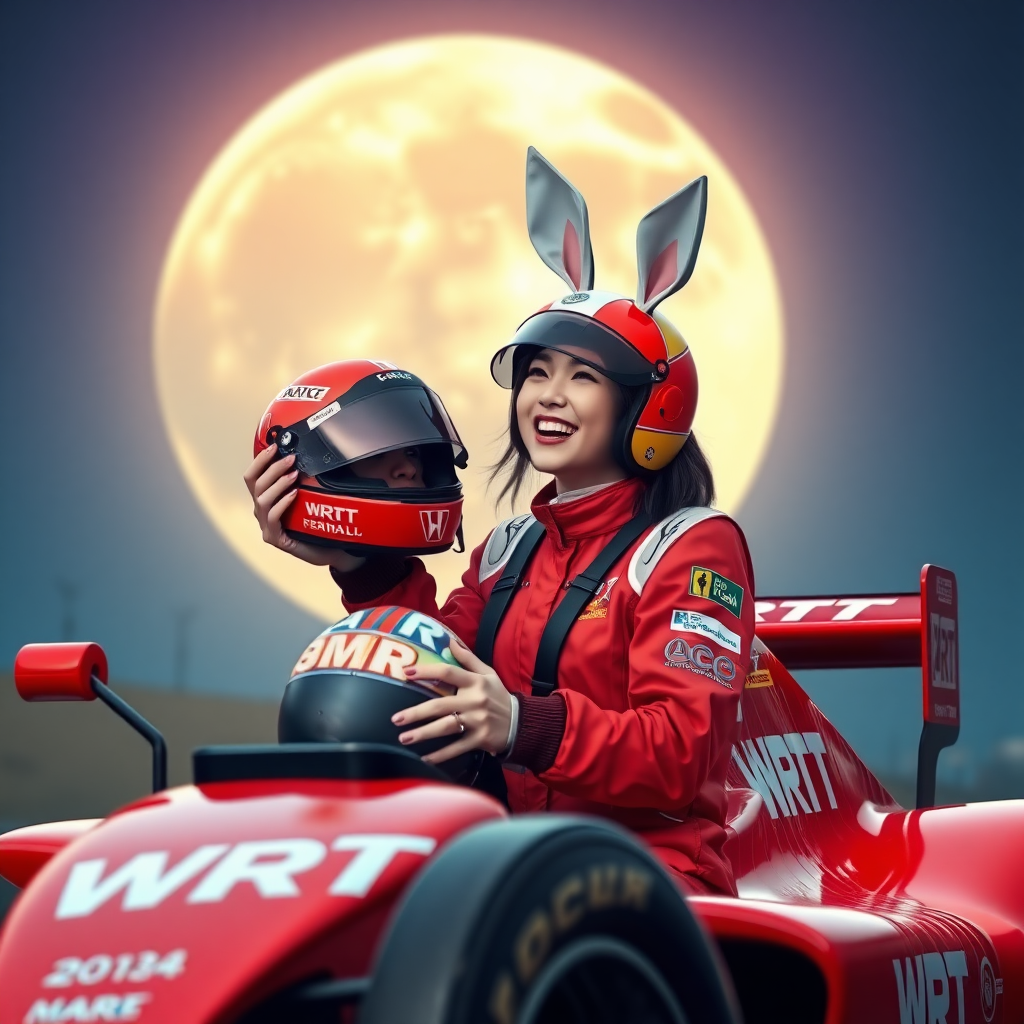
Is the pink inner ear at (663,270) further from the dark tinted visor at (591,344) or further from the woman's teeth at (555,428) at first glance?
the woman's teeth at (555,428)

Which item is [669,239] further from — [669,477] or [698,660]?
[698,660]

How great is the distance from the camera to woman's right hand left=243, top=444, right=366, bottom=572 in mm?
2490

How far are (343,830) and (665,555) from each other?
953 mm

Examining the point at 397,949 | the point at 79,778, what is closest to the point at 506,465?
the point at 397,949

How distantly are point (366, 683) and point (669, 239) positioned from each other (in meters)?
1.07

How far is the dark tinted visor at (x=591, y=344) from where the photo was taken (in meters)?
2.43

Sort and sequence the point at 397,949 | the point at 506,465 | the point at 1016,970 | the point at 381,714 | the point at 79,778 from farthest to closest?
the point at 79,778 → the point at 506,465 → the point at 1016,970 → the point at 381,714 → the point at 397,949

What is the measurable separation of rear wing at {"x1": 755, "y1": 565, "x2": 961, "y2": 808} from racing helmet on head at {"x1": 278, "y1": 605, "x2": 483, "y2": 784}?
1.47 meters

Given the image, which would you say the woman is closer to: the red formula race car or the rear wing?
the red formula race car

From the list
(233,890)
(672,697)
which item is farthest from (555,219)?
(233,890)

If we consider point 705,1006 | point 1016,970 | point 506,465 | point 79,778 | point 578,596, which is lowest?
point 79,778

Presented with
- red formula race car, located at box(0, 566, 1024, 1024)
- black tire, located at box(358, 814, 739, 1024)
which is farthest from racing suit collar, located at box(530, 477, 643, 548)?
black tire, located at box(358, 814, 739, 1024)

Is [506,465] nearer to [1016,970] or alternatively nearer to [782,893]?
[782,893]

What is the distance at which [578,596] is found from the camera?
7.73 ft
